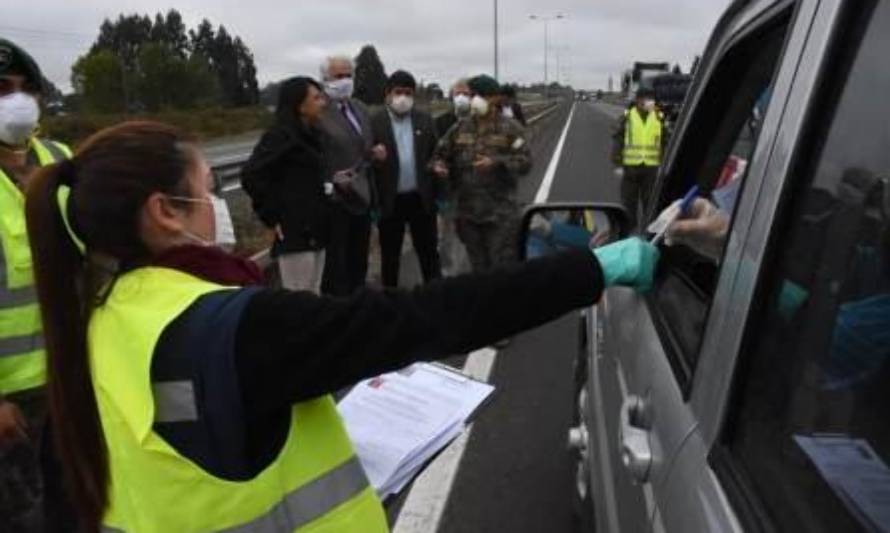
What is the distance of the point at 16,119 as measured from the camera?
3338 mm

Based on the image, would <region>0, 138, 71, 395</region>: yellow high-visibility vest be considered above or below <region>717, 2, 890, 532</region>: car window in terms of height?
→ below

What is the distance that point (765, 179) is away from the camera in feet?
5.06

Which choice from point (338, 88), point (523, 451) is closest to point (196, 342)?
point (523, 451)

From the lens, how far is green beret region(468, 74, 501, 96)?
25.7 feet

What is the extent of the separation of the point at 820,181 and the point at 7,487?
103 inches

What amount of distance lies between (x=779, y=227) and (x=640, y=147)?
1073 centimetres

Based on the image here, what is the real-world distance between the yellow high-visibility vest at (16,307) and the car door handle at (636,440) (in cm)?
173

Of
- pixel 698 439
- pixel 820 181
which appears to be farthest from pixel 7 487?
pixel 820 181

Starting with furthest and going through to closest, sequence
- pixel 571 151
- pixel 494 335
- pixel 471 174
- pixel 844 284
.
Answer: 1. pixel 571 151
2. pixel 471 174
3. pixel 494 335
4. pixel 844 284

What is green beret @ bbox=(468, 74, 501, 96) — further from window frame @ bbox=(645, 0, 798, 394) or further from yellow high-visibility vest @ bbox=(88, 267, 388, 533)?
yellow high-visibility vest @ bbox=(88, 267, 388, 533)

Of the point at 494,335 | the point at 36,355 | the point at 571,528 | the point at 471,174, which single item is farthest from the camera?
the point at 471,174

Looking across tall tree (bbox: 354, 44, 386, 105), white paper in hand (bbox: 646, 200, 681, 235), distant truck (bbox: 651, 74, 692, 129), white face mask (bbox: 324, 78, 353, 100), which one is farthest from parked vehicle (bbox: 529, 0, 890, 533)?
distant truck (bbox: 651, 74, 692, 129)

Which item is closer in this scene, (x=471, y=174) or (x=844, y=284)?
(x=844, y=284)

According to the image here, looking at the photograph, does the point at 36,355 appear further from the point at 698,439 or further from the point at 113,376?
the point at 698,439
